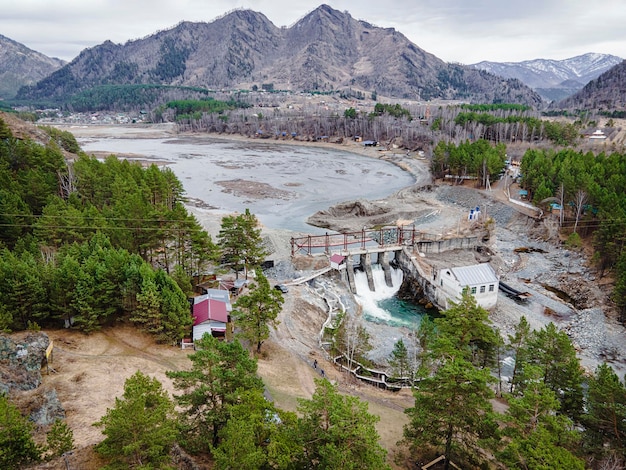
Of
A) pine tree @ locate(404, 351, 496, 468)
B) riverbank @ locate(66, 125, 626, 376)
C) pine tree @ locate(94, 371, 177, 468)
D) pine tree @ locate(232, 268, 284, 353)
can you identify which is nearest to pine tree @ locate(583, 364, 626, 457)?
pine tree @ locate(404, 351, 496, 468)

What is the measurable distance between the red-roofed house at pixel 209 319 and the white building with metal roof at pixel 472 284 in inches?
851

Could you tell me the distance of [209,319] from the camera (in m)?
32.1

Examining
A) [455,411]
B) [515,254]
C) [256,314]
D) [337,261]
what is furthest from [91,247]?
[515,254]

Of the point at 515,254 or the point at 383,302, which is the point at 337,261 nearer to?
the point at 383,302

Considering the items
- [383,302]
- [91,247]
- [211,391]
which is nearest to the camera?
[211,391]

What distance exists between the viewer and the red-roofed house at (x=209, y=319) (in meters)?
31.7

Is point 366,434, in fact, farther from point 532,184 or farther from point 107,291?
point 532,184

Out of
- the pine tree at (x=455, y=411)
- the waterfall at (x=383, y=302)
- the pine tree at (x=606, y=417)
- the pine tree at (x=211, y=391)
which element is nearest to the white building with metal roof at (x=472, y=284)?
the waterfall at (x=383, y=302)

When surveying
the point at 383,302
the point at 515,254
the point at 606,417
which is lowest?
the point at 383,302

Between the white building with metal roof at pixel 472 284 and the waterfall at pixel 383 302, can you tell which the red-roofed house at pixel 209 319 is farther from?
the white building with metal roof at pixel 472 284

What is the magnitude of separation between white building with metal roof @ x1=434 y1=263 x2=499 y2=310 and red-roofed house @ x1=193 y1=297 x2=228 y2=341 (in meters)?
21.6

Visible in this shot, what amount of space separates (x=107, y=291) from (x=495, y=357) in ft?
90.4

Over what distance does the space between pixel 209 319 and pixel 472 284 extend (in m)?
24.7

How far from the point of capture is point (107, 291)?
30.0 metres
